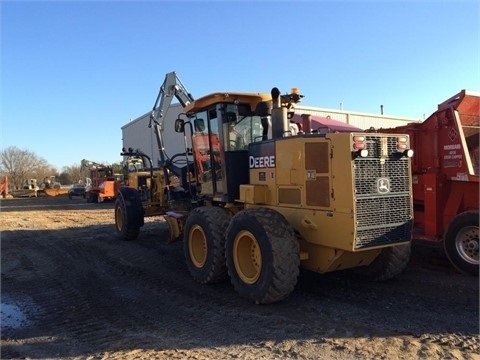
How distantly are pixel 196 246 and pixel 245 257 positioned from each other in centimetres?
138

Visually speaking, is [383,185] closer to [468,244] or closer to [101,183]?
[468,244]

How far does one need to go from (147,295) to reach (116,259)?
2.75 m

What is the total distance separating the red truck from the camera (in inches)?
279

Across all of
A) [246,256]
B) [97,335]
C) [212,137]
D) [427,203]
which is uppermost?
[212,137]

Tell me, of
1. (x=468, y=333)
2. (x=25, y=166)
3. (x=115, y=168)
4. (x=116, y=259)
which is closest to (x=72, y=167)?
(x=25, y=166)

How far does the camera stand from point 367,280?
256 inches

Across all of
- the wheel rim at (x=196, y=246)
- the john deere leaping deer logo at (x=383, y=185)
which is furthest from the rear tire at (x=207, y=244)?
the john deere leaping deer logo at (x=383, y=185)

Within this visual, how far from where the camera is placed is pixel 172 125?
2800 centimetres

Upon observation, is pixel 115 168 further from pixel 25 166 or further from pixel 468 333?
pixel 25 166

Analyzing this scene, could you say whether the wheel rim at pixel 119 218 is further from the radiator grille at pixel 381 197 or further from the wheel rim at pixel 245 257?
the radiator grille at pixel 381 197

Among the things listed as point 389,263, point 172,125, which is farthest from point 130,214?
point 172,125

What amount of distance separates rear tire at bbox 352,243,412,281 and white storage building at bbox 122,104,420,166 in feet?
56.3

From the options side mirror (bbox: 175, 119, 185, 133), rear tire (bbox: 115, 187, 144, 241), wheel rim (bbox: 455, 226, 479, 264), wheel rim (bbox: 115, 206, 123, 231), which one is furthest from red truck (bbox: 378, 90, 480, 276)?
wheel rim (bbox: 115, 206, 123, 231)

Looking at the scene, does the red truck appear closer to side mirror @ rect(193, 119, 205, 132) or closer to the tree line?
side mirror @ rect(193, 119, 205, 132)
